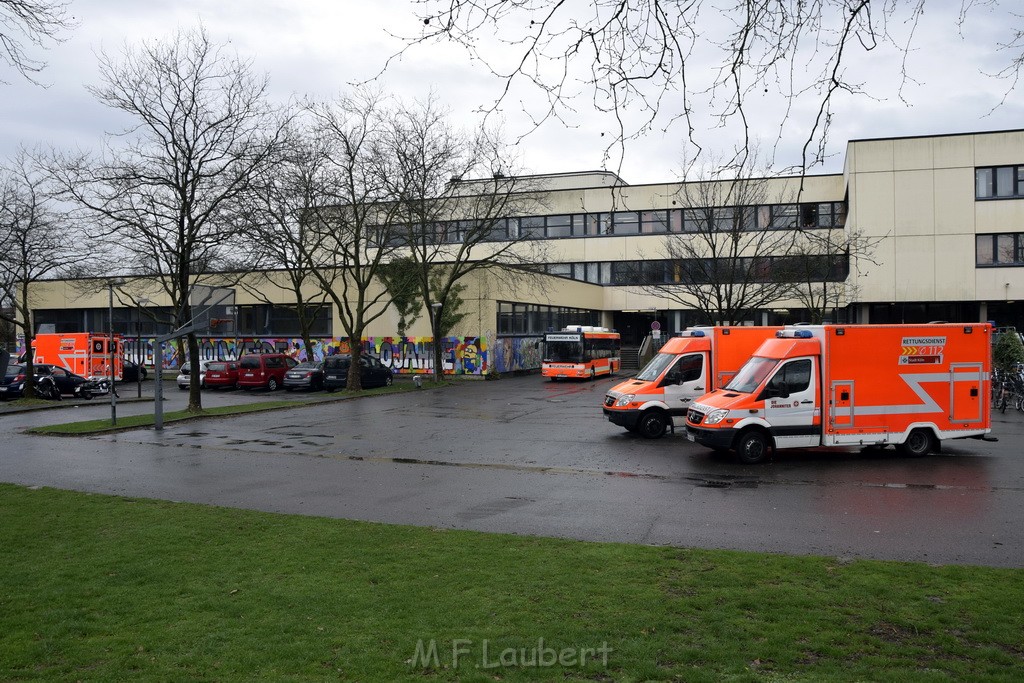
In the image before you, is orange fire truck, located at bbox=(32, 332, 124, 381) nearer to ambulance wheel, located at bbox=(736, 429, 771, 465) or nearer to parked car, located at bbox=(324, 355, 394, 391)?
parked car, located at bbox=(324, 355, 394, 391)

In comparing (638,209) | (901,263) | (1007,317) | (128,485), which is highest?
(638,209)

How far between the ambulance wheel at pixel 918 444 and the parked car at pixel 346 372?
85.2 feet

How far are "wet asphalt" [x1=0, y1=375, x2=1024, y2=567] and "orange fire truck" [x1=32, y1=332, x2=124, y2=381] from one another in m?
19.4

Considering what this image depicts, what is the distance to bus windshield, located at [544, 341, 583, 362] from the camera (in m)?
40.9

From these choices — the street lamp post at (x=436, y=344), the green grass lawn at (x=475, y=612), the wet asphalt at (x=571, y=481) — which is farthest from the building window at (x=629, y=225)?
the green grass lawn at (x=475, y=612)

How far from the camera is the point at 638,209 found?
→ 189ft

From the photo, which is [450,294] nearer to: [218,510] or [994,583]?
[218,510]

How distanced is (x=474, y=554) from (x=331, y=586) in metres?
1.58

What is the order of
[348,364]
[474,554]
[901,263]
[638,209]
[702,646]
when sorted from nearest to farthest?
[702,646]
[474,554]
[348,364]
[901,263]
[638,209]

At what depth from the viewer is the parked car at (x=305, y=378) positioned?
37656mm

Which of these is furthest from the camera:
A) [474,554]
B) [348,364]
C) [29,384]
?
[348,364]

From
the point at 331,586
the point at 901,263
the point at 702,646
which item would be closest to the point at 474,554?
the point at 331,586

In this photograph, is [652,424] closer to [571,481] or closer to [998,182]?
[571,481]

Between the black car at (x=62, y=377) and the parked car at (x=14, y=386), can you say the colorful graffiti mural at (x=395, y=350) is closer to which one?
the black car at (x=62, y=377)
